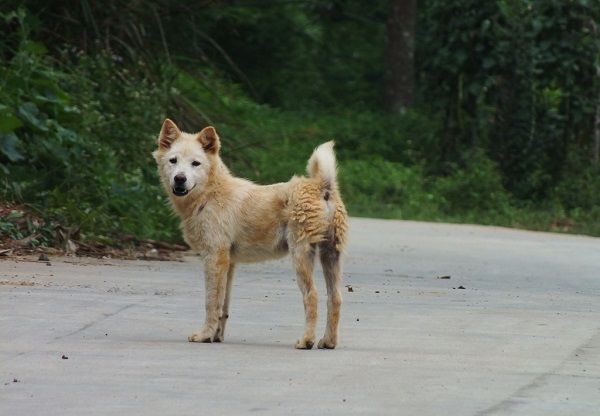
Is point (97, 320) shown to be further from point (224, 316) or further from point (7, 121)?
point (7, 121)

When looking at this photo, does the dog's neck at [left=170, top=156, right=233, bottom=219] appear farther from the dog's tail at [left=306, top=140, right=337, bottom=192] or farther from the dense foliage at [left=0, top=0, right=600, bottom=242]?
the dense foliage at [left=0, top=0, right=600, bottom=242]

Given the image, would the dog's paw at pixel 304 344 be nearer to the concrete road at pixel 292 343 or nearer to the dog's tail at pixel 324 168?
the concrete road at pixel 292 343

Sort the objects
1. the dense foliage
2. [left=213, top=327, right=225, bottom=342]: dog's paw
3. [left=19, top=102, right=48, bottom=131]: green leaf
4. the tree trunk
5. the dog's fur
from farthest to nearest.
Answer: the tree trunk < the dense foliage < [left=19, top=102, right=48, bottom=131]: green leaf < [left=213, top=327, right=225, bottom=342]: dog's paw < the dog's fur

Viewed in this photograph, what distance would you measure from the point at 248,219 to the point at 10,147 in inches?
279

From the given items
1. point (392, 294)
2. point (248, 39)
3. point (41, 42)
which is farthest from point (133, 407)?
point (248, 39)

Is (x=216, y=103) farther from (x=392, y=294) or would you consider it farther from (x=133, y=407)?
(x=133, y=407)

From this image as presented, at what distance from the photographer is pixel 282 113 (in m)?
39.2

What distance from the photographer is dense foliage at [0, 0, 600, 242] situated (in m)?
16.8

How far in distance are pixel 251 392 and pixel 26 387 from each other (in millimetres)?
1227

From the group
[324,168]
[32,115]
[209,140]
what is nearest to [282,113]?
[32,115]

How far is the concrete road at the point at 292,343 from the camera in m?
7.58

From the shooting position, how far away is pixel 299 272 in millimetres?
9641

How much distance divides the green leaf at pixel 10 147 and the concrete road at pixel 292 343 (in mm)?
2445

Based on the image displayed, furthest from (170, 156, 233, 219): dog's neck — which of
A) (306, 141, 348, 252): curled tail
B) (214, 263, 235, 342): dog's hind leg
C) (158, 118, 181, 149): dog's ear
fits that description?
(306, 141, 348, 252): curled tail
